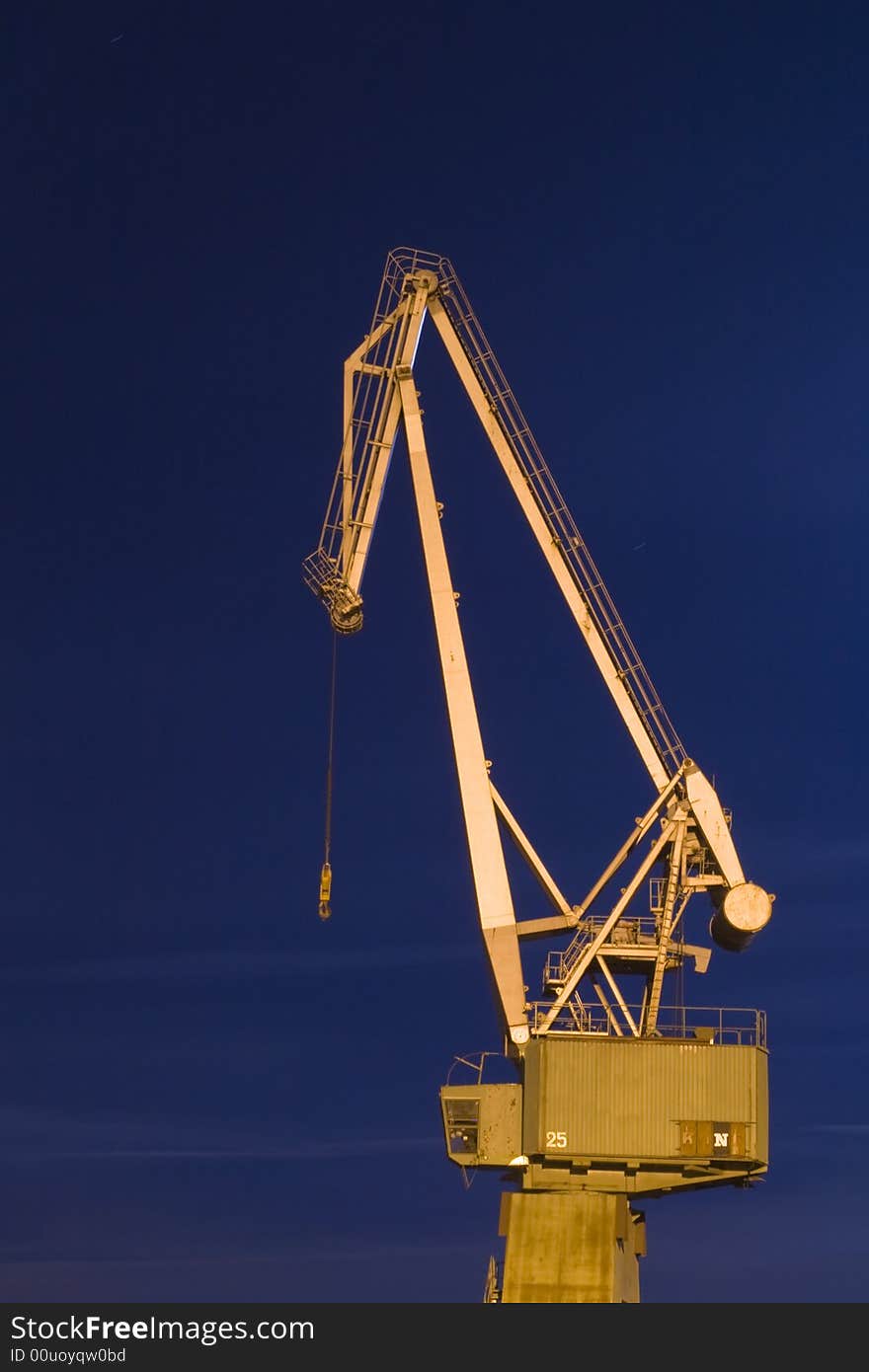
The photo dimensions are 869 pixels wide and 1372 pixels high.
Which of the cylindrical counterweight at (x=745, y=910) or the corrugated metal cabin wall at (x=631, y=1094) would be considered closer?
the corrugated metal cabin wall at (x=631, y=1094)

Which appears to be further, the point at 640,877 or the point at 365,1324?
the point at 640,877

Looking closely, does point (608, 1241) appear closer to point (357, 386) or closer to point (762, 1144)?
point (762, 1144)

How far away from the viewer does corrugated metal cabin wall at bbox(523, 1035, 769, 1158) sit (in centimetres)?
5769

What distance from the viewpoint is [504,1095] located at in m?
58.8

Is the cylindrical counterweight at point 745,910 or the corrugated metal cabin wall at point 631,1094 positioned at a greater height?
the cylindrical counterweight at point 745,910

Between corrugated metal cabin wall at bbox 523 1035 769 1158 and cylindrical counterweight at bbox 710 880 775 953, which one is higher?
cylindrical counterweight at bbox 710 880 775 953

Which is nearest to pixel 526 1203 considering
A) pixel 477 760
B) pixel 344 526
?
pixel 477 760

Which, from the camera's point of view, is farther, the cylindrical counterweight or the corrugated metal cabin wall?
the cylindrical counterweight

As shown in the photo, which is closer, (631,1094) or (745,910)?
(631,1094)

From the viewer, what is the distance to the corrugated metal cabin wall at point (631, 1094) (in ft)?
189

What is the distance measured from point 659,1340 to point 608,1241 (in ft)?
9.52

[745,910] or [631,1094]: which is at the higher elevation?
[745,910]

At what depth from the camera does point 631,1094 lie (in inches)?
2280

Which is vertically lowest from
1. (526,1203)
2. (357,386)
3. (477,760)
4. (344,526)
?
(526,1203)
